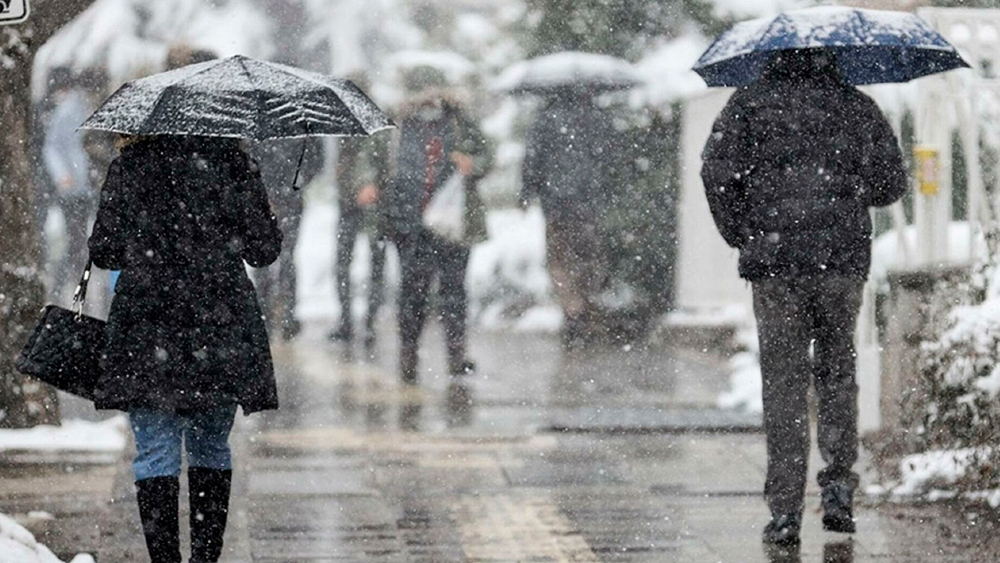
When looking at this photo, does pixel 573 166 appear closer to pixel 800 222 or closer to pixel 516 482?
pixel 516 482

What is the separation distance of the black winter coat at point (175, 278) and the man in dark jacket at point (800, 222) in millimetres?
1637

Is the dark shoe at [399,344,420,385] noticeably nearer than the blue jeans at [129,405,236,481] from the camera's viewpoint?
No

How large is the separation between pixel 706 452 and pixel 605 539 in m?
2.07

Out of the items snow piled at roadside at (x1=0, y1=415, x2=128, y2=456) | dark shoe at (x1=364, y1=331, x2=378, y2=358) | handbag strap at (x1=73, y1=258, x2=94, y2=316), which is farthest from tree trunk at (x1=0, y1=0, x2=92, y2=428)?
dark shoe at (x1=364, y1=331, x2=378, y2=358)

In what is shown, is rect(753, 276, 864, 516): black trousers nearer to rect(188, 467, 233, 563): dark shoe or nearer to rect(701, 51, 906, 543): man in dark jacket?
rect(701, 51, 906, 543): man in dark jacket

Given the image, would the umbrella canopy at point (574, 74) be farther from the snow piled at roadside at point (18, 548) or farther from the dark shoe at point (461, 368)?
the snow piled at roadside at point (18, 548)

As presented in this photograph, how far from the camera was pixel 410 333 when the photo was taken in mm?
11617

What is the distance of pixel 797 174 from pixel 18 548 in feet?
8.96

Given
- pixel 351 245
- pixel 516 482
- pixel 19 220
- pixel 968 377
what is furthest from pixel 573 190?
pixel 968 377

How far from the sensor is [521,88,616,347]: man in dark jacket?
13578 mm

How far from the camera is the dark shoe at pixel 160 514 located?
5938 millimetres

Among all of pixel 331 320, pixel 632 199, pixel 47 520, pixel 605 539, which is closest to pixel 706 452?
pixel 605 539

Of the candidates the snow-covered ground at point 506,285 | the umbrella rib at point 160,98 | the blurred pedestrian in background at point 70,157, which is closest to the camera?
the umbrella rib at point 160,98

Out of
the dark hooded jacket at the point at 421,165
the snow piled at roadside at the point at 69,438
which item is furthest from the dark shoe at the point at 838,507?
the dark hooded jacket at the point at 421,165
